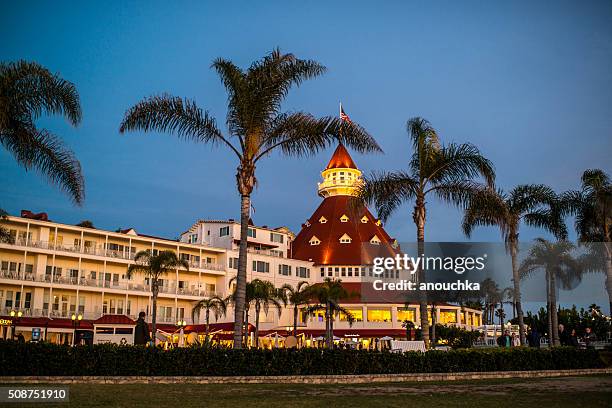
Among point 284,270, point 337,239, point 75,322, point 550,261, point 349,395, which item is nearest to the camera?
point 349,395

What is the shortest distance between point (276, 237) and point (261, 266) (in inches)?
272

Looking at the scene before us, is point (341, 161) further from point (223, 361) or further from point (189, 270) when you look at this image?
point (223, 361)

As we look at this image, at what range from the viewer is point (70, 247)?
59.2 metres

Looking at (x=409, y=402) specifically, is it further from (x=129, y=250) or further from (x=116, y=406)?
(x=129, y=250)

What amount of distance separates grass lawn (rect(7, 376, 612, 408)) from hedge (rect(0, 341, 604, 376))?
129cm

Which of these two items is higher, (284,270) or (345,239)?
(345,239)

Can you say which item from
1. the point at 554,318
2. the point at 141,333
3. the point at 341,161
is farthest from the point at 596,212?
the point at 341,161

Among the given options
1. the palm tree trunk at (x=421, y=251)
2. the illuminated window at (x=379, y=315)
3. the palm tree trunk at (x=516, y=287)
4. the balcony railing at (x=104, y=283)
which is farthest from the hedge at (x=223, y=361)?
the illuminated window at (x=379, y=315)

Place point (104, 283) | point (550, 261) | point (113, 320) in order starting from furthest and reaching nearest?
point (104, 283) → point (113, 320) → point (550, 261)

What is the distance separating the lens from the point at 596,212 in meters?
30.8

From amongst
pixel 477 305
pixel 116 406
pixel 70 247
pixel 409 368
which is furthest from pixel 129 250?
pixel 477 305

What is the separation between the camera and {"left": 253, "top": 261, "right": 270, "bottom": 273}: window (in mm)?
69475

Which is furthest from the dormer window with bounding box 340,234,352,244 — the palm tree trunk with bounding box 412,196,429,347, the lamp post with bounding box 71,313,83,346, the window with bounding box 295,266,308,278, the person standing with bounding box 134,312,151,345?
the person standing with bounding box 134,312,151,345

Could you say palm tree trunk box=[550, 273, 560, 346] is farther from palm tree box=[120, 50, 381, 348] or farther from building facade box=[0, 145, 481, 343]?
palm tree box=[120, 50, 381, 348]
